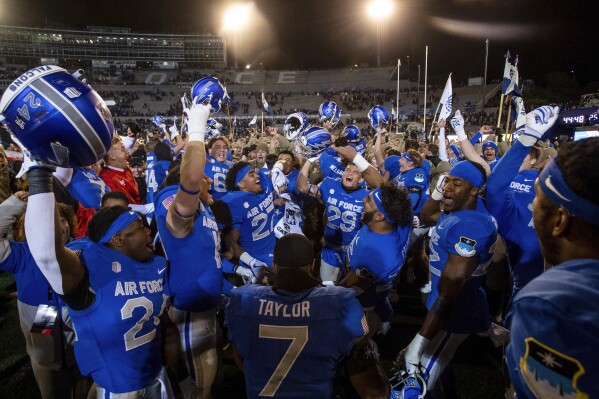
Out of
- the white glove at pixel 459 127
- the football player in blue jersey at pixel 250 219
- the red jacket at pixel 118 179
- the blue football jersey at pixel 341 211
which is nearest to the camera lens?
the football player in blue jersey at pixel 250 219

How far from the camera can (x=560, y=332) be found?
104 centimetres

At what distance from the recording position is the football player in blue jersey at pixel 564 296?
1029 millimetres

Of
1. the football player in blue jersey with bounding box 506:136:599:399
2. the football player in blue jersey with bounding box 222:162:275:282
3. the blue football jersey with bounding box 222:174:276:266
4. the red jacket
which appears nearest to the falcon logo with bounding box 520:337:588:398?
the football player in blue jersey with bounding box 506:136:599:399

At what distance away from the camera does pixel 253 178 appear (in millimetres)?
4738

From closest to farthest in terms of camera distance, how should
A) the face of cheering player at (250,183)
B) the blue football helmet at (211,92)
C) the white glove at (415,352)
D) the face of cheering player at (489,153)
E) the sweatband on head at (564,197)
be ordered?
the sweatband on head at (564,197) → the white glove at (415,352) → the blue football helmet at (211,92) → the face of cheering player at (250,183) → the face of cheering player at (489,153)

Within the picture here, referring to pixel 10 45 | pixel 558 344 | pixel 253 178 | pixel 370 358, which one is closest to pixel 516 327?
pixel 558 344

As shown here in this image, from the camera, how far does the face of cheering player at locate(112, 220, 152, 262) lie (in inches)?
103

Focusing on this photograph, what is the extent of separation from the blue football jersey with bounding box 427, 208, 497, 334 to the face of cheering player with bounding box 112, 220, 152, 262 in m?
2.20

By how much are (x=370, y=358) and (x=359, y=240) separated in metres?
1.72

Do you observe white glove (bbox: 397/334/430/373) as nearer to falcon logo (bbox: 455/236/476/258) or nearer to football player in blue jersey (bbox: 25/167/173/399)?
falcon logo (bbox: 455/236/476/258)

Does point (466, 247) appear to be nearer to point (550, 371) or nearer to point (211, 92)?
point (550, 371)

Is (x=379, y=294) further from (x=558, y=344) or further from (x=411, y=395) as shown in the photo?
(x=558, y=344)

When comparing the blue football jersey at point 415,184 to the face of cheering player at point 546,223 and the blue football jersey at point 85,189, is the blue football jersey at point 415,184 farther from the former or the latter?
the face of cheering player at point 546,223

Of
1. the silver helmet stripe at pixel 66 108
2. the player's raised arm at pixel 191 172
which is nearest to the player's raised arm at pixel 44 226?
the silver helmet stripe at pixel 66 108
